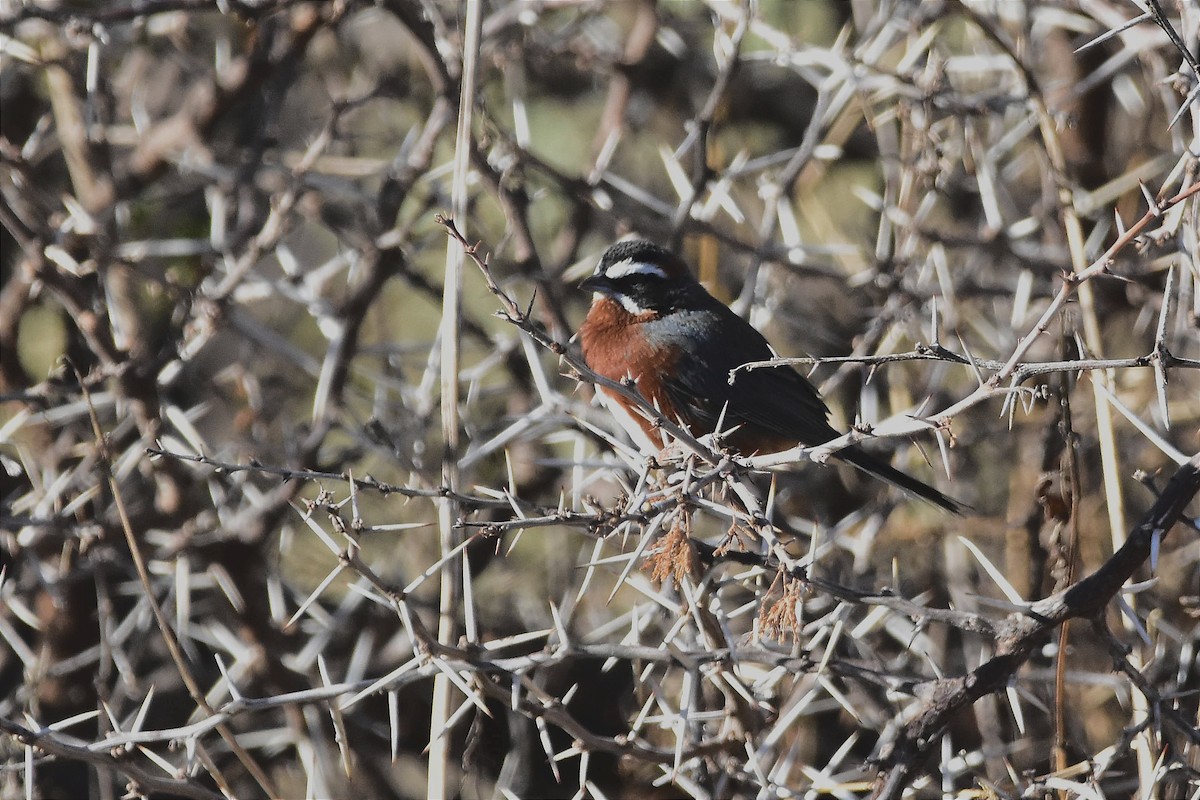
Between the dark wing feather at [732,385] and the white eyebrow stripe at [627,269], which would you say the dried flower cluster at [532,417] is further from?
the white eyebrow stripe at [627,269]

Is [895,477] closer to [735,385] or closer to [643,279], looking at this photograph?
[735,385]

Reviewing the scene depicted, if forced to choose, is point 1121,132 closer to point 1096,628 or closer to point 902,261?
point 902,261

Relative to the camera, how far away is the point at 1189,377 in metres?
5.19

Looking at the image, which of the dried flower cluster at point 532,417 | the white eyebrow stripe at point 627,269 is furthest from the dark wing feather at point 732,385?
the white eyebrow stripe at point 627,269

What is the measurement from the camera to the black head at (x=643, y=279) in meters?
4.85

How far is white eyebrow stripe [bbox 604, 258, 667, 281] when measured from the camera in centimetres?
488

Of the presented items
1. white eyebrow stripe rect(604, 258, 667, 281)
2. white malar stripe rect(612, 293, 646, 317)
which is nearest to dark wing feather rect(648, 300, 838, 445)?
white malar stripe rect(612, 293, 646, 317)

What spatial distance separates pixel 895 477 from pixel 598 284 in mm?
1414

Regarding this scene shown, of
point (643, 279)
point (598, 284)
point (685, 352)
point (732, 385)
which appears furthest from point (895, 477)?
point (598, 284)

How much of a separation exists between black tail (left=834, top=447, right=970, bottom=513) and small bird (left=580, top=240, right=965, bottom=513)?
58 centimetres

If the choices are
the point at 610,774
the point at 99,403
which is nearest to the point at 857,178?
the point at 610,774

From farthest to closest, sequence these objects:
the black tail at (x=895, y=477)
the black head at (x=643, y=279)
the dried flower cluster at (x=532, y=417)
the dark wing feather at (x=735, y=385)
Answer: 1. the dark wing feather at (x=735, y=385)
2. the black head at (x=643, y=279)
3. the black tail at (x=895, y=477)
4. the dried flower cluster at (x=532, y=417)

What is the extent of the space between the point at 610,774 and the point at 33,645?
2.41 metres

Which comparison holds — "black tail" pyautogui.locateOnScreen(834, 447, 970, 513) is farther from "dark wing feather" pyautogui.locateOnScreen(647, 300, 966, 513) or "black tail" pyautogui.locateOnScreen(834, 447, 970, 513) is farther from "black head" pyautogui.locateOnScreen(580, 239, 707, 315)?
"black head" pyautogui.locateOnScreen(580, 239, 707, 315)
